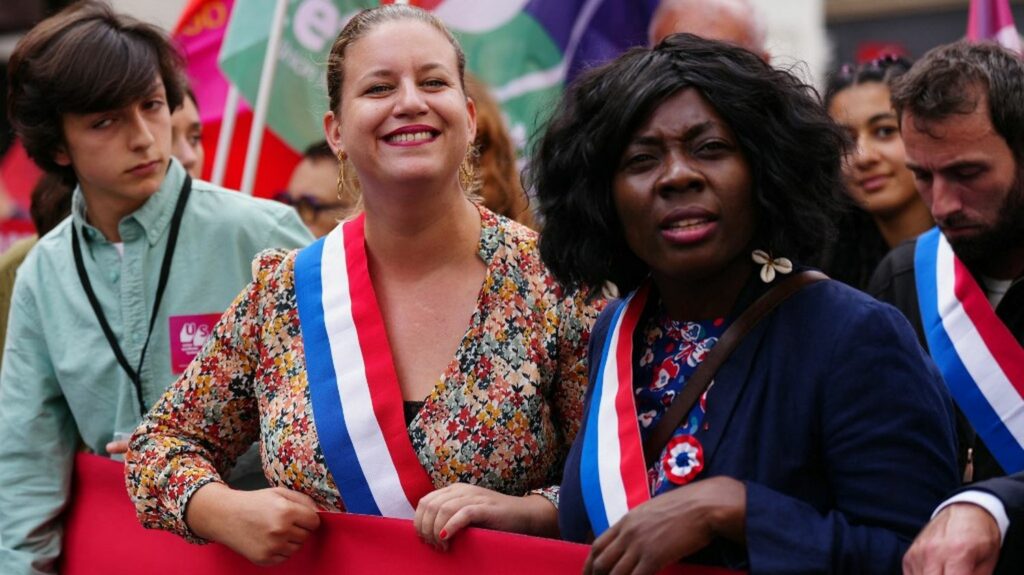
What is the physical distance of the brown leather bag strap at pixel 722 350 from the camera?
261 cm

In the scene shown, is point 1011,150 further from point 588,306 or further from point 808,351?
point 808,351

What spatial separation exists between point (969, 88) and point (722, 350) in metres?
1.47

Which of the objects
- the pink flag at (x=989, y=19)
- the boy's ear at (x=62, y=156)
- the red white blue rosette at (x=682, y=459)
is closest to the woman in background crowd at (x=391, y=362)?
the red white blue rosette at (x=682, y=459)

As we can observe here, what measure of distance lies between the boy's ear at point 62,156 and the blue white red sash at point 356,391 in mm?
1258

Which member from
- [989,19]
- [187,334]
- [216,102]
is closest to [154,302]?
[187,334]

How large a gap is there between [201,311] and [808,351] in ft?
6.74

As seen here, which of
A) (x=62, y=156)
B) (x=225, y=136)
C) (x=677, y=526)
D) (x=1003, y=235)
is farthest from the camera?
(x=225, y=136)

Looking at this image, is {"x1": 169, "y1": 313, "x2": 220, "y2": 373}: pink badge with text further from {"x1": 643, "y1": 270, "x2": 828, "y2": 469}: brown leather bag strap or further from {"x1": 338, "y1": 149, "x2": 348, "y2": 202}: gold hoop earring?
{"x1": 643, "y1": 270, "x2": 828, "y2": 469}: brown leather bag strap

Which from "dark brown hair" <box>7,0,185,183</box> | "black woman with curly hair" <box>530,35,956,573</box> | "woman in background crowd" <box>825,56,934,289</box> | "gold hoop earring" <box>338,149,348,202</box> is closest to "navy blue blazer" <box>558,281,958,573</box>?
"black woman with curly hair" <box>530,35,956,573</box>

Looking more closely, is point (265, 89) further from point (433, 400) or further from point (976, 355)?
point (976, 355)

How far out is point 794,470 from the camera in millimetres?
2498

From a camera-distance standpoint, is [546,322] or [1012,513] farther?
[546,322]

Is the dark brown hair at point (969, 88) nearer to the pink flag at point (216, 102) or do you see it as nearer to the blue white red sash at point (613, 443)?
the blue white red sash at point (613, 443)

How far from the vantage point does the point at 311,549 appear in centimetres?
327
